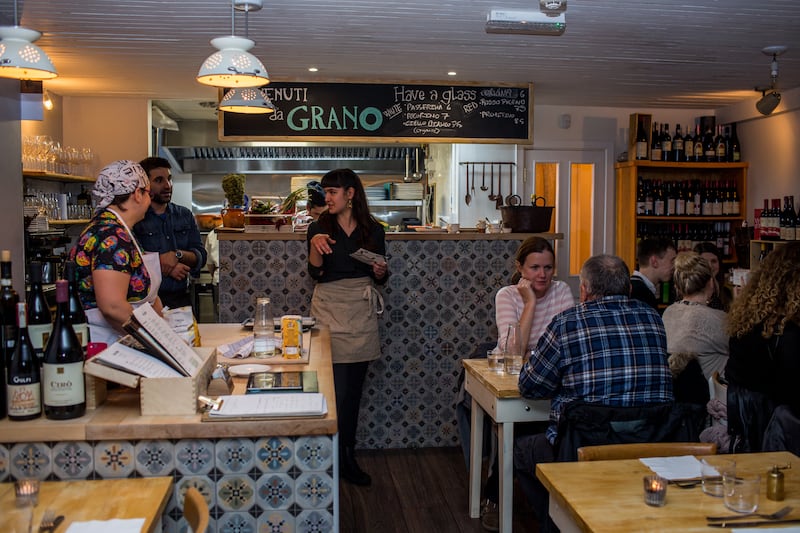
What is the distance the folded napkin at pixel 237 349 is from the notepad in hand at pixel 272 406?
68 cm

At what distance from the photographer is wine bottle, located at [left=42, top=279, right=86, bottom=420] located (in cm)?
216

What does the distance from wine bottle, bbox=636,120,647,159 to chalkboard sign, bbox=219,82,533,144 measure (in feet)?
4.27

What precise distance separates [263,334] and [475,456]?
1294 mm

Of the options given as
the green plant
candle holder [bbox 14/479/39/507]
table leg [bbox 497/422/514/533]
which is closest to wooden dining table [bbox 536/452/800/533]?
table leg [bbox 497/422/514/533]

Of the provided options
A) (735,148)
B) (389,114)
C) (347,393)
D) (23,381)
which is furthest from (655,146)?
(23,381)

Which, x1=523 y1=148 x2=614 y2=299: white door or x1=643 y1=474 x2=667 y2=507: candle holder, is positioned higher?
x1=523 y1=148 x2=614 y2=299: white door

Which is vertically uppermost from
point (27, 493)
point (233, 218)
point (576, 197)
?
point (576, 197)

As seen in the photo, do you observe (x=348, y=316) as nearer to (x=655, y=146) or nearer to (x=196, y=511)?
(x=196, y=511)

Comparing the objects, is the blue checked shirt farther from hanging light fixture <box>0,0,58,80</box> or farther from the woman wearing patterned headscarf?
hanging light fixture <box>0,0,58,80</box>

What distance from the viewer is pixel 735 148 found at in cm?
709

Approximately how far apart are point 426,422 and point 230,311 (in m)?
1.53

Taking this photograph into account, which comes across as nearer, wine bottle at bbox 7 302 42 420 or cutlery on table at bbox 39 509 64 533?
cutlery on table at bbox 39 509 64 533

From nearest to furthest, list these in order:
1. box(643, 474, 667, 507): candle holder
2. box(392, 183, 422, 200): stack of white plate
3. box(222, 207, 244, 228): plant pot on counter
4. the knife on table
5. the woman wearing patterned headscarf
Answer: the knife on table → box(643, 474, 667, 507): candle holder → the woman wearing patterned headscarf → box(222, 207, 244, 228): plant pot on counter → box(392, 183, 422, 200): stack of white plate

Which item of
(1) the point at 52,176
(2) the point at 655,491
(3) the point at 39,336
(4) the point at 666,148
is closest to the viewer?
(2) the point at 655,491
